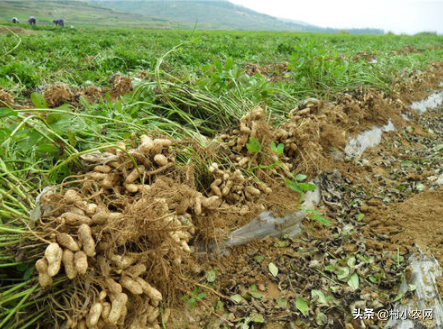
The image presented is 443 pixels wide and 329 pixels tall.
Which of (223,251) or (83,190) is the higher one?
(83,190)

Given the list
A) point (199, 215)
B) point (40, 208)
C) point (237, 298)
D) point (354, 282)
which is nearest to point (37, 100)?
point (40, 208)

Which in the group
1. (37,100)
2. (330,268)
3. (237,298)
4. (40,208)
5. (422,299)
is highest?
(37,100)

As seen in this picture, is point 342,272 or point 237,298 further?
point 342,272

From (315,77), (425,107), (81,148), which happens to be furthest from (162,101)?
(425,107)

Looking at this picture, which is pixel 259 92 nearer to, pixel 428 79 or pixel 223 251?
pixel 223 251

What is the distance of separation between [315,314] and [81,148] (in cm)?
180

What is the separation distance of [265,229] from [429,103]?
5.52 m

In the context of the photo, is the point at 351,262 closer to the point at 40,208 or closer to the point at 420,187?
the point at 420,187

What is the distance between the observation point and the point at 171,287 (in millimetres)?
1766

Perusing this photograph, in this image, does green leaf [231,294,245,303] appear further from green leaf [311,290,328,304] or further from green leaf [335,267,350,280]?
green leaf [335,267,350,280]

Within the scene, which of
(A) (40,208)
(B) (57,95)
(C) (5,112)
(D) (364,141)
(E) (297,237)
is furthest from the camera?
(D) (364,141)

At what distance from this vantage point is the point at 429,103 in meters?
6.05

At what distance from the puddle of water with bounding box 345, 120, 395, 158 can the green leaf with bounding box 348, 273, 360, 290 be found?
1942mm

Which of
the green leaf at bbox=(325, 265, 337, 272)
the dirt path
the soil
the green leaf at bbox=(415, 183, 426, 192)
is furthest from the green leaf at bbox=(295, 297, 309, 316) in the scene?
the soil
